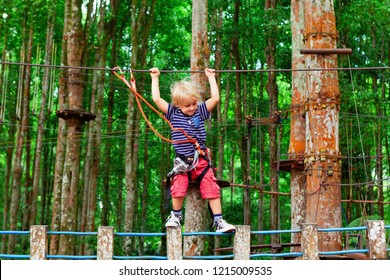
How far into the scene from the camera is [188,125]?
5262mm

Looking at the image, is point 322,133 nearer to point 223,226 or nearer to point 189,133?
point 189,133

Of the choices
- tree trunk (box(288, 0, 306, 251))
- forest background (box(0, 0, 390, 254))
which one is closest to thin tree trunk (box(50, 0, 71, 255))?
forest background (box(0, 0, 390, 254))

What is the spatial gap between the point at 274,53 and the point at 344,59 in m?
1.80

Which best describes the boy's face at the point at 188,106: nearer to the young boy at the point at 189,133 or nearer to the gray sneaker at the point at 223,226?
the young boy at the point at 189,133

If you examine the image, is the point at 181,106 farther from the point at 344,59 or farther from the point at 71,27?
the point at 344,59

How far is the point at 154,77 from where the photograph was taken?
541cm

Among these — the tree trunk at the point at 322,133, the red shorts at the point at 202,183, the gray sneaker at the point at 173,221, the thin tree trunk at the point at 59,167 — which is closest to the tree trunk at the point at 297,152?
the tree trunk at the point at 322,133

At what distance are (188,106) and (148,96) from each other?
14834mm

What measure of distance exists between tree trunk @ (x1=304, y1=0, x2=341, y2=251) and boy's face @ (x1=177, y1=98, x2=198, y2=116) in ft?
8.57

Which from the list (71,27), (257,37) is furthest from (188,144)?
(257,37)

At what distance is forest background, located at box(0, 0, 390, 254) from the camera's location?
12539 millimetres

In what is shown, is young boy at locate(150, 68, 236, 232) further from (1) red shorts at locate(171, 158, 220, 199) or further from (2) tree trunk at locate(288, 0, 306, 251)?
(2) tree trunk at locate(288, 0, 306, 251)

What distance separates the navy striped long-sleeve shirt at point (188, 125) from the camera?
5191 millimetres

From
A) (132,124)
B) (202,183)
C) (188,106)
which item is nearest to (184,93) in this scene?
(188,106)
